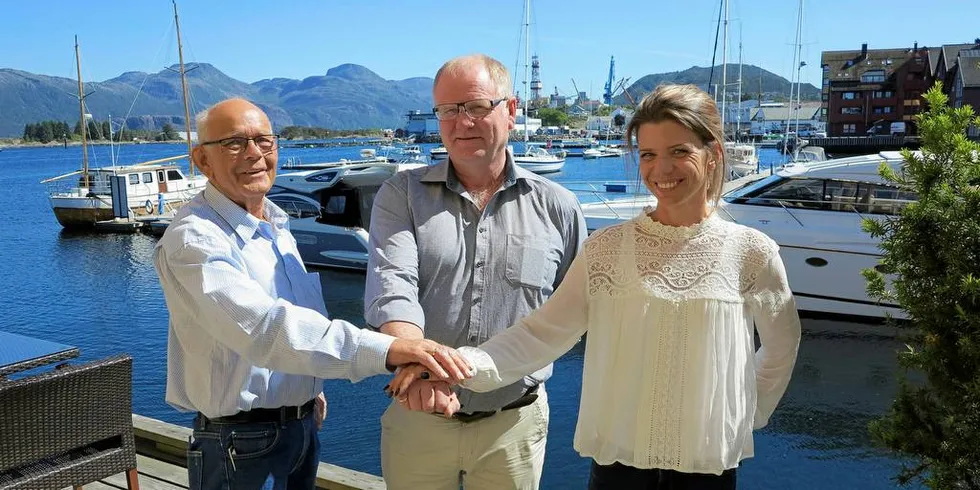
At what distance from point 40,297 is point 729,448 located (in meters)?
19.4

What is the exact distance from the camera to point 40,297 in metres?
17.8

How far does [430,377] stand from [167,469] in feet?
8.03

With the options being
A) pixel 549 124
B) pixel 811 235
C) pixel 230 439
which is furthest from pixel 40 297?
pixel 549 124

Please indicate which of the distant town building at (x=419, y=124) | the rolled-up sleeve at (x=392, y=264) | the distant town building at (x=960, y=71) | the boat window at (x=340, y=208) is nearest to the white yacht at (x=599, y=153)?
the distant town building at (x=960, y=71)

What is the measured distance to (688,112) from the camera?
5.60 feet

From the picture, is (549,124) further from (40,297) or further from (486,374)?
(486,374)

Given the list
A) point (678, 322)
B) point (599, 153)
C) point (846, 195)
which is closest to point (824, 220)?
point (846, 195)

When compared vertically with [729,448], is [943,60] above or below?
above

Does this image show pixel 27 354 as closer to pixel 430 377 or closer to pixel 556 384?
pixel 430 377

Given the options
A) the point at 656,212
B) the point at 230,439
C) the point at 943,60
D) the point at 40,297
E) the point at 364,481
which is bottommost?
the point at 40,297

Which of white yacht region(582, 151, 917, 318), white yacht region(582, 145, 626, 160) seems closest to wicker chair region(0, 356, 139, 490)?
white yacht region(582, 151, 917, 318)

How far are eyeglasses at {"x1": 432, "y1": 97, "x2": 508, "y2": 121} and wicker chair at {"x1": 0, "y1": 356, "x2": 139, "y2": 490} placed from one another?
1.59 meters

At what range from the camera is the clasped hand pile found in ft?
5.94

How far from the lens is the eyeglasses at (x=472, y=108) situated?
2.12m
